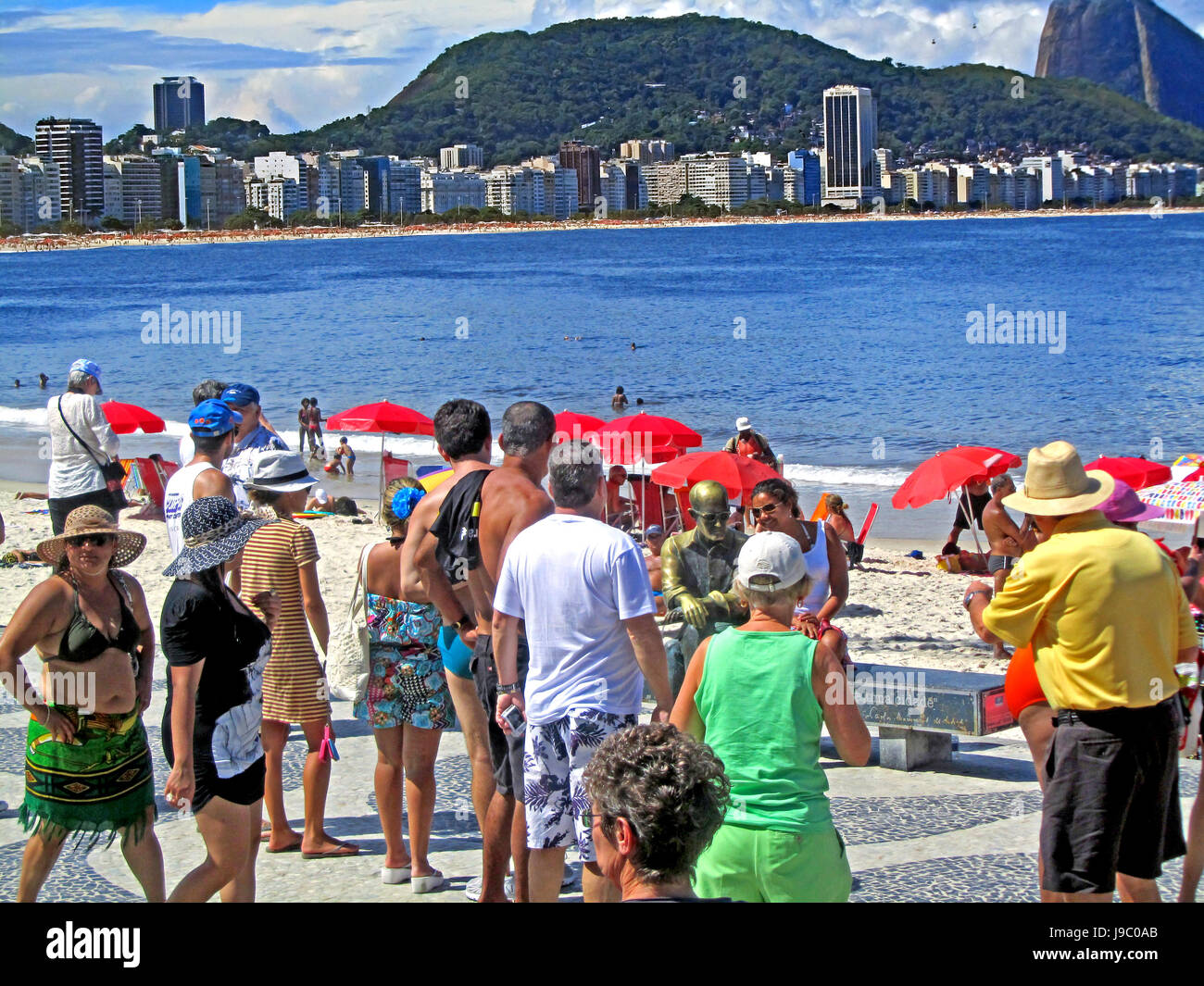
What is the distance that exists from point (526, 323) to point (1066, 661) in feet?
190

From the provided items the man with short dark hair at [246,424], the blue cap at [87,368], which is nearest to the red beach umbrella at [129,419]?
the blue cap at [87,368]

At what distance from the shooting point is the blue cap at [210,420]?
18.6 feet

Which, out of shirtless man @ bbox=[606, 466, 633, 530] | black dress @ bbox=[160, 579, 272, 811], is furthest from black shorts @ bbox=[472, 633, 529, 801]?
shirtless man @ bbox=[606, 466, 633, 530]

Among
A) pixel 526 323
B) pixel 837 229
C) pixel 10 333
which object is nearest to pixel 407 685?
pixel 526 323

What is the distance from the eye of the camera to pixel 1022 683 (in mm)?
4152

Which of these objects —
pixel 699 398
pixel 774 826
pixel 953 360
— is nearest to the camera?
pixel 774 826

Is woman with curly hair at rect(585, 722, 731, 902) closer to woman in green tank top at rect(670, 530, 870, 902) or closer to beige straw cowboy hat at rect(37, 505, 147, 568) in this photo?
woman in green tank top at rect(670, 530, 870, 902)

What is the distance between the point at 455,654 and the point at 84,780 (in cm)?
125

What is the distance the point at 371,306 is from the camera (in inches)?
2813

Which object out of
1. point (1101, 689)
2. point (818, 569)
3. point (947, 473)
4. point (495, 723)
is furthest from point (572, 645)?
point (947, 473)

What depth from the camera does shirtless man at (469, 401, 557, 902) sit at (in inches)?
172

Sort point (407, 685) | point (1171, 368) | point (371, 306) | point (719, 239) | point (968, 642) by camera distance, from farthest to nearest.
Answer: point (719, 239) < point (371, 306) < point (1171, 368) < point (968, 642) < point (407, 685)

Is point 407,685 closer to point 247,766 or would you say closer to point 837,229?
point 247,766

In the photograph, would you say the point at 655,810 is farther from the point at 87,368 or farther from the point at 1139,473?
the point at 1139,473
